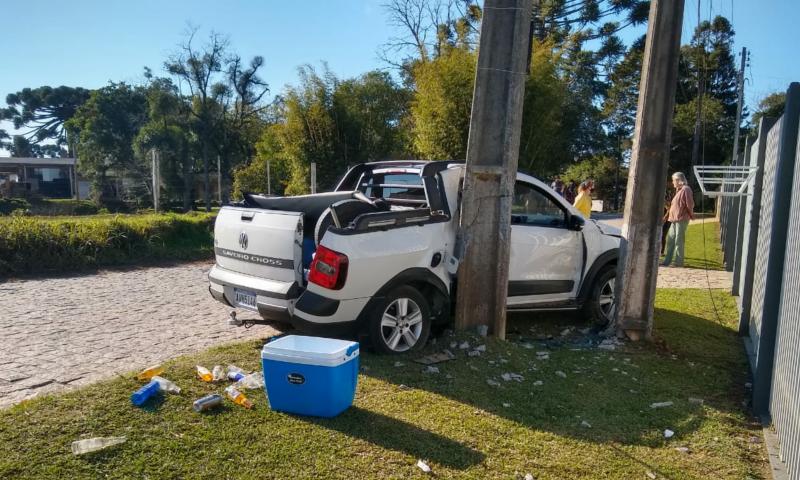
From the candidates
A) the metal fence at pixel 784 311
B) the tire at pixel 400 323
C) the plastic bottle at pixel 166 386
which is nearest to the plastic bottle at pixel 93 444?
the plastic bottle at pixel 166 386

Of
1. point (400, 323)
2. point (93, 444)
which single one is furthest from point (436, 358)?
point (93, 444)

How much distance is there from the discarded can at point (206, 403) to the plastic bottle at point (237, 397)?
5.0 inches

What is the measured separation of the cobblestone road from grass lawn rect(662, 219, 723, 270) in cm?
965

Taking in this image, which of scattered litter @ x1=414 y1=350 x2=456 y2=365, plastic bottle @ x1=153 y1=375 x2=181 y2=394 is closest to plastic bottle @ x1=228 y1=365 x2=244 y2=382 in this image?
plastic bottle @ x1=153 y1=375 x2=181 y2=394

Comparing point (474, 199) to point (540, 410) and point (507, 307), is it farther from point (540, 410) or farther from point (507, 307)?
point (540, 410)

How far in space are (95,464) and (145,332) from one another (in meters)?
3.28

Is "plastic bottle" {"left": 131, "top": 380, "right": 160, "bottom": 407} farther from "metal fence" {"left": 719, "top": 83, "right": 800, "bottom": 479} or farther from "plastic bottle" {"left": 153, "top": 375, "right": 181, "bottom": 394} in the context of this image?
"metal fence" {"left": 719, "top": 83, "right": 800, "bottom": 479}

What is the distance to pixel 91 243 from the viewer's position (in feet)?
34.4

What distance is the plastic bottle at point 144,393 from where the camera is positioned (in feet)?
11.9

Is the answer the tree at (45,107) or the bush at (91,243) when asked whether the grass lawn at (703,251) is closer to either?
the bush at (91,243)

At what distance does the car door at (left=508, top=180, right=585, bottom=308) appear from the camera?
235 inches

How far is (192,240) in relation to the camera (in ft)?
42.0

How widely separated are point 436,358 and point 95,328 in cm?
386

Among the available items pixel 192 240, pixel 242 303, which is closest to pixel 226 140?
pixel 192 240
